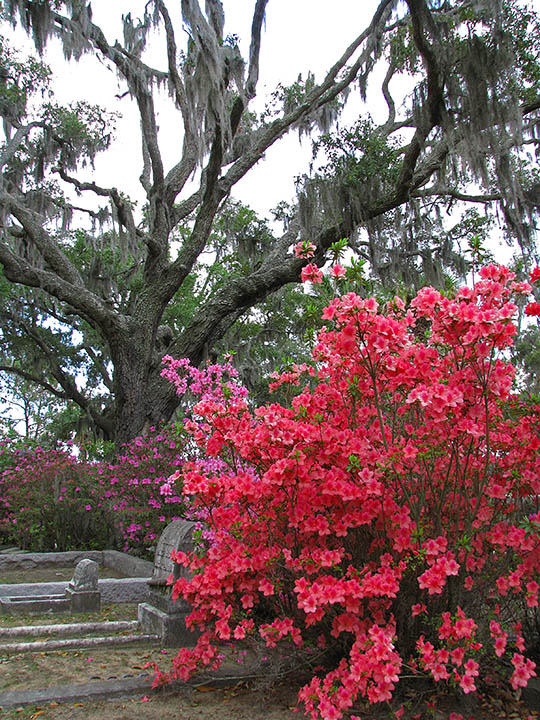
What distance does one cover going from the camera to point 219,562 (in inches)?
135

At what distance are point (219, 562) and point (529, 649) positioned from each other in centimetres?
201

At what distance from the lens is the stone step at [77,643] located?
4328 millimetres

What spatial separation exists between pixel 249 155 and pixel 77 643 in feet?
33.0

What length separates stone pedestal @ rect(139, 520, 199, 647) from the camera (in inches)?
176

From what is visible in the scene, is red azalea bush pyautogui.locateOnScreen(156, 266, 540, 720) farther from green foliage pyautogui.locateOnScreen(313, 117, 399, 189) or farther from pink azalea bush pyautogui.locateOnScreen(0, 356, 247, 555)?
green foliage pyautogui.locateOnScreen(313, 117, 399, 189)

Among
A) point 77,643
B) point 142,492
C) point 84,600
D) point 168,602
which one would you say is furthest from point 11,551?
point 168,602

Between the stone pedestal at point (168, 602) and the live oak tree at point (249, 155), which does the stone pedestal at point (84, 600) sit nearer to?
the stone pedestal at point (168, 602)

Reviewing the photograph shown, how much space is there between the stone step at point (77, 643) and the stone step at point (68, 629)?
140 mm

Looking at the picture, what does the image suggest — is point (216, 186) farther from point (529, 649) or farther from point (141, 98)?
point (529, 649)

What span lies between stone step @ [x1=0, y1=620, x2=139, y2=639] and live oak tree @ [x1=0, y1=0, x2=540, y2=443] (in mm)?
5889

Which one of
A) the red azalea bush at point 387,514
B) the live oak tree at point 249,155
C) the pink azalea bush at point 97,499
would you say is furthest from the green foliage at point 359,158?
the red azalea bush at point 387,514

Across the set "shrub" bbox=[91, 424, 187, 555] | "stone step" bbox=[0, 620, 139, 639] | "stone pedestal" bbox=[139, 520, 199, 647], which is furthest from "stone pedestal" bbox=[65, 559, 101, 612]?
"shrub" bbox=[91, 424, 187, 555]

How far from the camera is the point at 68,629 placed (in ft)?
15.6

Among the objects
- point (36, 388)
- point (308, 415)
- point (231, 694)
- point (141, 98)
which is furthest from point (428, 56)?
point (36, 388)
